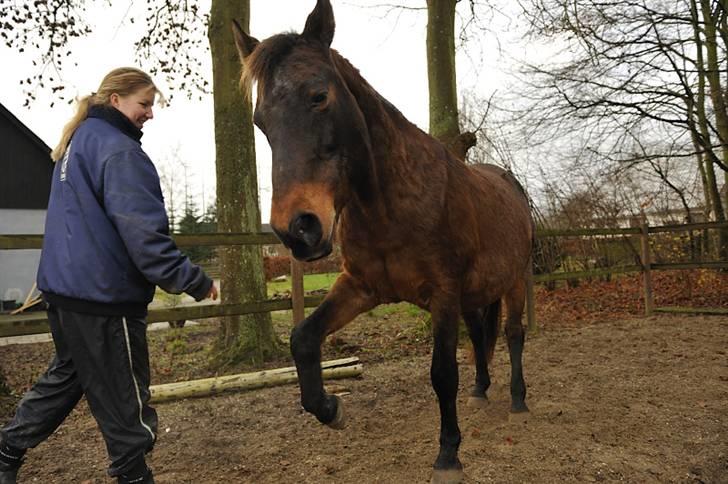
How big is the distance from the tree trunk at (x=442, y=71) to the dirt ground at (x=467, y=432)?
11.5 feet

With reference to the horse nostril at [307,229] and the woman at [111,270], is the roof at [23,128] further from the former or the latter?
the horse nostril at [307,229]

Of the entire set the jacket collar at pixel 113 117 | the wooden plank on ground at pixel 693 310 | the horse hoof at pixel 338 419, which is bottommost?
the wooden plank on ground at pixel 693 310

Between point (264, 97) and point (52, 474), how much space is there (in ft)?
8.74

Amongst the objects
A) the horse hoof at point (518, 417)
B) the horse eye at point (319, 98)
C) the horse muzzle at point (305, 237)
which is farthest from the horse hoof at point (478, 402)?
the horse eye at point (319, 98)

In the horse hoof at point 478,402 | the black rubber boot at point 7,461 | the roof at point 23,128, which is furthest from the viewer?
the roof at point 23,128

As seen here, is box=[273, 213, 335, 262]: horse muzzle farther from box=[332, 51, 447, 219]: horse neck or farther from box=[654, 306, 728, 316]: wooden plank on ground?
box=[654, 306, 728, 316]: wooden plank on ground

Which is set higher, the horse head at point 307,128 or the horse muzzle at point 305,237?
the horse head at point 307,128

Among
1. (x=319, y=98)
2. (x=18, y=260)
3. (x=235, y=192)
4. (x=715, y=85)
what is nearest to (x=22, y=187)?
(x=18, y=260)

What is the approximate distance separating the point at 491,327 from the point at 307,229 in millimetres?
2982

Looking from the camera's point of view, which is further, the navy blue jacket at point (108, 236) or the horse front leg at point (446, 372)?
the horse front leg at point (446, 372)

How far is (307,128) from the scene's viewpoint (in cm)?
229

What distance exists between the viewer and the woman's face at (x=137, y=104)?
8.20ft

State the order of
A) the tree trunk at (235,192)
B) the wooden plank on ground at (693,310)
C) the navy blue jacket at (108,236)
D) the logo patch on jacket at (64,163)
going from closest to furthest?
the navy blue jacket at (108,236) → the logo patch on jacket at (64,163) → the tree trunk at (235,192) → the wooden plank on ground at (693,310)

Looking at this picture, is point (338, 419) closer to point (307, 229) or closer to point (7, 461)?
point (307, 229)
